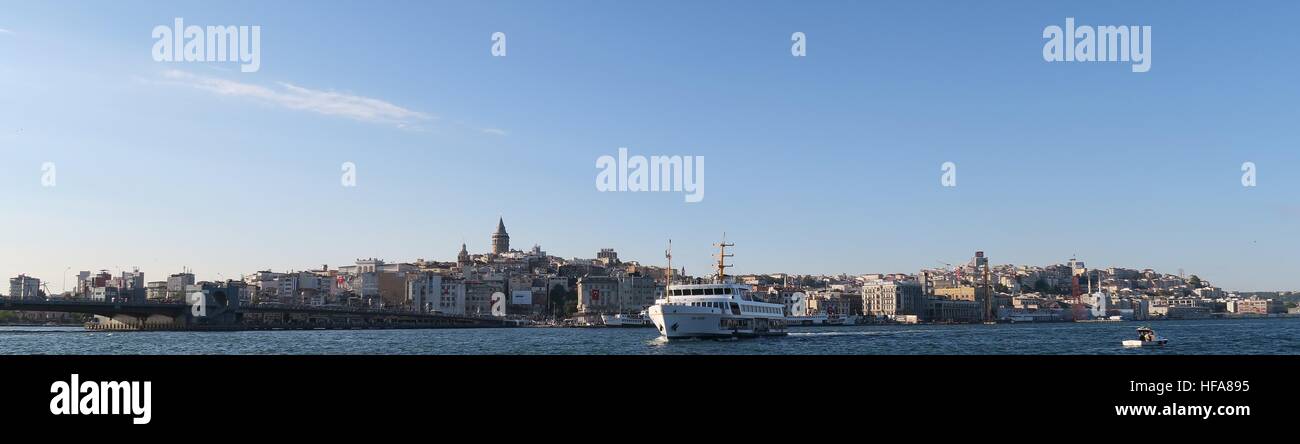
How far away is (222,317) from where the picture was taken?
15012 centimetres

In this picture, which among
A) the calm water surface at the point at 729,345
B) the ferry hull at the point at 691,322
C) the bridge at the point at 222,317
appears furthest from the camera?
the bridge at the point at 222,317

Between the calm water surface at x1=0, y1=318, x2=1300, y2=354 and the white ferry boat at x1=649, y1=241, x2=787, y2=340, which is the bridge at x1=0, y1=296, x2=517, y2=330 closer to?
the calm water surface at x1=0, y1=318, x2=1300, y2=354

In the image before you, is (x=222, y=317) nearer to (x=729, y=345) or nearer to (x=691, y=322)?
(x=691, y=322)

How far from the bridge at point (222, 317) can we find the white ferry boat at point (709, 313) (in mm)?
84165

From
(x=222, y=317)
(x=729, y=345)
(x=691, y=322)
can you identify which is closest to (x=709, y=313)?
(x=691, y=322)

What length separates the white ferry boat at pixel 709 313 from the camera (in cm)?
7644

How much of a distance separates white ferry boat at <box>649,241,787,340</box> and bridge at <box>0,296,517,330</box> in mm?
84165

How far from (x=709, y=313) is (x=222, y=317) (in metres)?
101

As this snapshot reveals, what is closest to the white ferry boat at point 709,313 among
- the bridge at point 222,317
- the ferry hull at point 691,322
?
the ferry hull at point 691,322

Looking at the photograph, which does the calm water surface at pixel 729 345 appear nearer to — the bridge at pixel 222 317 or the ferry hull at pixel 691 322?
the ferry hull at pixel 691 322
